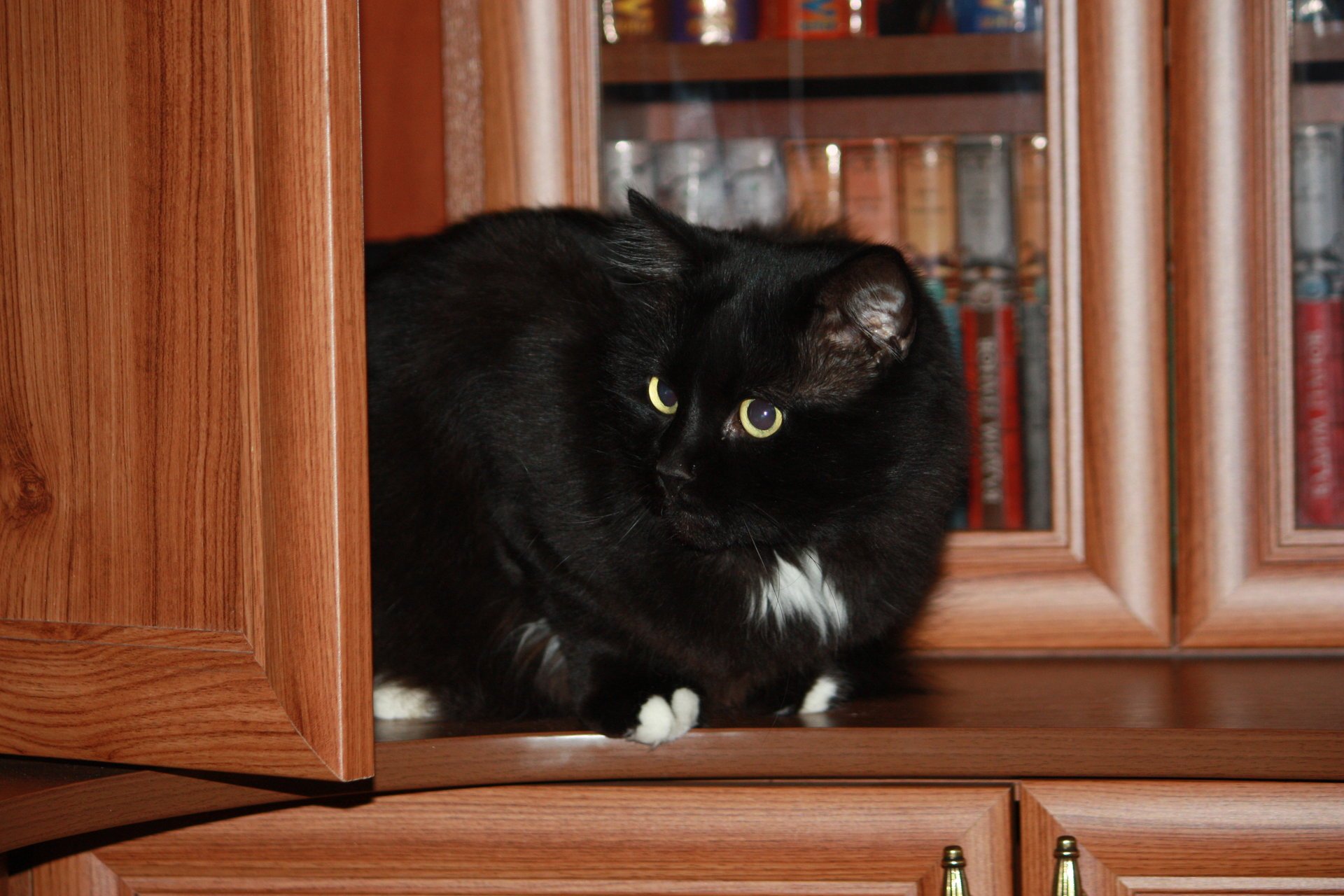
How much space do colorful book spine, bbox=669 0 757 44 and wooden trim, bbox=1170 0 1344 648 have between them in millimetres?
450

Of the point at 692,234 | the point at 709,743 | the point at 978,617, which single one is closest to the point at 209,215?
the point at 692,234

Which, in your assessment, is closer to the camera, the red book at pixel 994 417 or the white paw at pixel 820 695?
the white paw at pixel 820 695

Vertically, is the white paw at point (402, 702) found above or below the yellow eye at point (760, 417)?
below

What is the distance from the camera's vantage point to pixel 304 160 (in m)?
0.63

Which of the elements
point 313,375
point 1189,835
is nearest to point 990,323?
point 1189,835

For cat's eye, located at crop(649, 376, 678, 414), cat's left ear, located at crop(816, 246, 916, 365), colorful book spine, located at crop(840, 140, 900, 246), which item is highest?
colorful book spine, located at crop(840, 140, 900, 246)

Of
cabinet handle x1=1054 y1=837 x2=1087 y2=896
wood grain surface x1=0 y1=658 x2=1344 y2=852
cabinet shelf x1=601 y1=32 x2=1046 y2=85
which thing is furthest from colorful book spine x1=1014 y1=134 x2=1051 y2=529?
cabinet handle x1=1054 y1=837 x2=1087 y2=896

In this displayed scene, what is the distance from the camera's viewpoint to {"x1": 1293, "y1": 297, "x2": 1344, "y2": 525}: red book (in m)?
1.18

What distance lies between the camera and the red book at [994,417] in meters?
1.24

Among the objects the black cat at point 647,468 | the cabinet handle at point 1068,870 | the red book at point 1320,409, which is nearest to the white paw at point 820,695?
the black cat at point 647,468

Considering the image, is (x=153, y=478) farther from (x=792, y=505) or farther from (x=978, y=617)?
(x=978, y=617)

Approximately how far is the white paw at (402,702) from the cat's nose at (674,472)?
0.31 metres

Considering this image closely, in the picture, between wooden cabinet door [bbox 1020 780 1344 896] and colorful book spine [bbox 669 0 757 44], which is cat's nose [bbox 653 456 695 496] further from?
colorful book spine [bbox 669 0 757 44]

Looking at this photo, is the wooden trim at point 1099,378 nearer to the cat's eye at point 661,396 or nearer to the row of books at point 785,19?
the row of books at point 785,19
